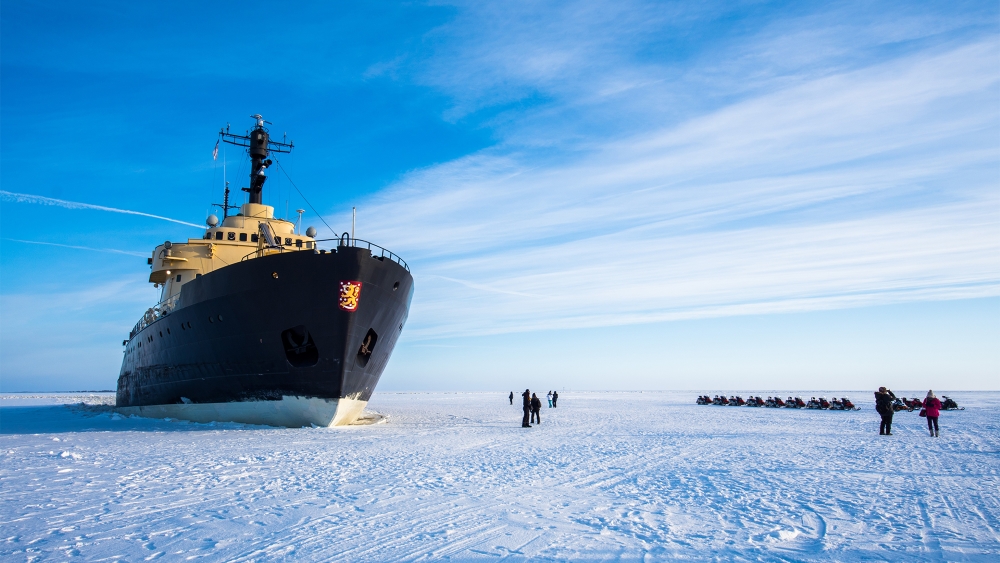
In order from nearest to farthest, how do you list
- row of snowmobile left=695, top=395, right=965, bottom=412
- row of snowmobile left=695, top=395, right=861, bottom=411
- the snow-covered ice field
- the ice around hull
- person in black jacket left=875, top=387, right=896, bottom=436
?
the snow-covered ice field
person in black jacket left=875, top=387, right=896, bottom=436
the ice around hull
row of snowmobile left=695, top=395, right=965, bottom=412
row of snowmobile left=695, top=395, right=861, bottom=411

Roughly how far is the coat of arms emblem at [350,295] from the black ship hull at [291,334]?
0.12ft

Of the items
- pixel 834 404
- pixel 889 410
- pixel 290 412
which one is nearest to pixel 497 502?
pixel 290 412

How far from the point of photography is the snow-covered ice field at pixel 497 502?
4.50 metres

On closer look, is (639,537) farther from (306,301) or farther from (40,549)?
(306,301)

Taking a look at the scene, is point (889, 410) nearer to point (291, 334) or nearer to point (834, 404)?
point (291, 334)

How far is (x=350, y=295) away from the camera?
1475cm

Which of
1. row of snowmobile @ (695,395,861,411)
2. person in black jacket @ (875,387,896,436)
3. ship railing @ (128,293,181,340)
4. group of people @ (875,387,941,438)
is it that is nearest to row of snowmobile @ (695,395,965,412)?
row of snowmobile @ (695,395,861,411)

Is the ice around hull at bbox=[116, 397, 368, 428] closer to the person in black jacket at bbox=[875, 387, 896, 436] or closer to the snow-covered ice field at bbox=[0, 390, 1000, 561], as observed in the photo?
the snow-covered ice field at bbox=[0, 390, 1000, 561]

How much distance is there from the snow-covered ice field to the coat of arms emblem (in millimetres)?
4084

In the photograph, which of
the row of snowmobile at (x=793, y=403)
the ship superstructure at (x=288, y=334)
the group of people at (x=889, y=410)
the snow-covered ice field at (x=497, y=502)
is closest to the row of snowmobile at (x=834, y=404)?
the row of snowmobile at (x=793, y=403)

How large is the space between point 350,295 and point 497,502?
31.6 feet

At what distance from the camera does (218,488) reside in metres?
6.94

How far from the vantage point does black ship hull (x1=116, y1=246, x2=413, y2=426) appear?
14.7 meters

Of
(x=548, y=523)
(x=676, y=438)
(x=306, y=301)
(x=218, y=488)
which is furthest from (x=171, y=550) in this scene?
(x=676, y=438)
